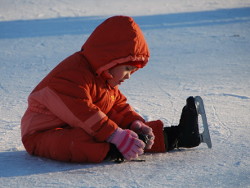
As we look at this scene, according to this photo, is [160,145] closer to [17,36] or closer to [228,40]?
[228,40]

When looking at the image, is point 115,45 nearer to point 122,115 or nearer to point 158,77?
point 122,115

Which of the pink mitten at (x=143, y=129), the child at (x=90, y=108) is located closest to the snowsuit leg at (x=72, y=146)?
the child at (x=90, y=108)

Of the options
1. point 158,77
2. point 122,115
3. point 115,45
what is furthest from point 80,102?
point 158,77

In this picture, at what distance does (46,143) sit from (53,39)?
3.20 meters

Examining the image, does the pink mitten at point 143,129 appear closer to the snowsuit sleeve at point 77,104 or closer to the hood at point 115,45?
the snowsuit sleeve at point 77,104

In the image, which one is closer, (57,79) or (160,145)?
(57,79)

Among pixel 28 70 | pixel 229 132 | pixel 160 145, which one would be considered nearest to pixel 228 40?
pixel 28 70

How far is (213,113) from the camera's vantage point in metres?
3.22

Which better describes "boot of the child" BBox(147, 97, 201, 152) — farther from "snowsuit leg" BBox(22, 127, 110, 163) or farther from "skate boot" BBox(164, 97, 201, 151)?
"snowsuit leg" BBox(22, 127, 110, 163)

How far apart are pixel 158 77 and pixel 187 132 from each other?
5.18 feet

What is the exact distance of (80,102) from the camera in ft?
7.73

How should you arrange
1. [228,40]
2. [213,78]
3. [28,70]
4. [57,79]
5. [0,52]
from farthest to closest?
[228,40]
[0,52]
[28,70]
[213,78]
[57,79]

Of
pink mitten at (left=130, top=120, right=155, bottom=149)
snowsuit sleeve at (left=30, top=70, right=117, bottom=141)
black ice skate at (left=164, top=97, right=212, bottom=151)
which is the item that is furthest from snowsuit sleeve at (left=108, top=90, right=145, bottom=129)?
snowsuit sleeve at (left=30, top=70, right=117, bottom=141)

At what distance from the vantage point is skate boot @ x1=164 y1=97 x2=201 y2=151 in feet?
8.46
